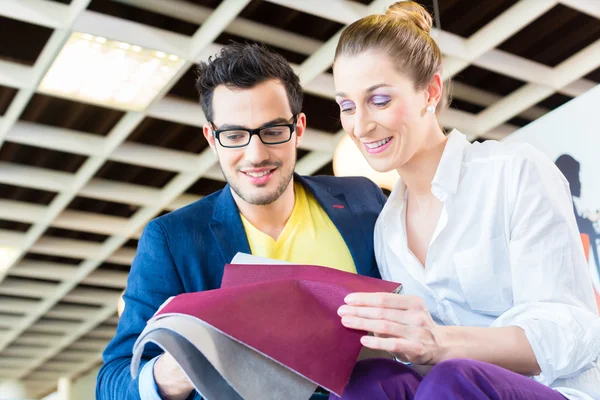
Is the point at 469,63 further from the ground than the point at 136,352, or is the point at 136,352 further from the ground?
the point at 469,63

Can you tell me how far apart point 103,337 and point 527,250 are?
11.3 metres

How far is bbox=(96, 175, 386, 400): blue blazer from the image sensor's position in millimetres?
1573

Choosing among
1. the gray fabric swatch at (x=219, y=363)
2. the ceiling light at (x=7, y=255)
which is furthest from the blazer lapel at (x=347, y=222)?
the ceiling light at (x=7, y=255)

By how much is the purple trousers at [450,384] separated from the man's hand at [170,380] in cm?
28

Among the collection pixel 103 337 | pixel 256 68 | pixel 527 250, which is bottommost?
pixel 527 250

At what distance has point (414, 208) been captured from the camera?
1622 millimetres

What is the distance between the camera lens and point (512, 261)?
132 centimetres

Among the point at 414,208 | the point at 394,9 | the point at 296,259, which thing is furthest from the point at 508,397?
the point at 394,9

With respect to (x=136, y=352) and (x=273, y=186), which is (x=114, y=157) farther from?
(x=136, y=352)

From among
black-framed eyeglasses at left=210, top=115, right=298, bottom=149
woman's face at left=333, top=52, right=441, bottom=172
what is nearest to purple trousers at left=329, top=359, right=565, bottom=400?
woman's face at left=333, top=52, right=441, bottom=172

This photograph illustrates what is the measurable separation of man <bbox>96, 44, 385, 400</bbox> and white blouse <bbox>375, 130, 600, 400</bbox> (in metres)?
0.26

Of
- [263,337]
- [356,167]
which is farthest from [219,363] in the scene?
[356,167]

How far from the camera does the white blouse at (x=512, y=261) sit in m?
1.22

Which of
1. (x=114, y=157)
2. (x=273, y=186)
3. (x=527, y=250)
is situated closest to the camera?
(x=527, y=250)
